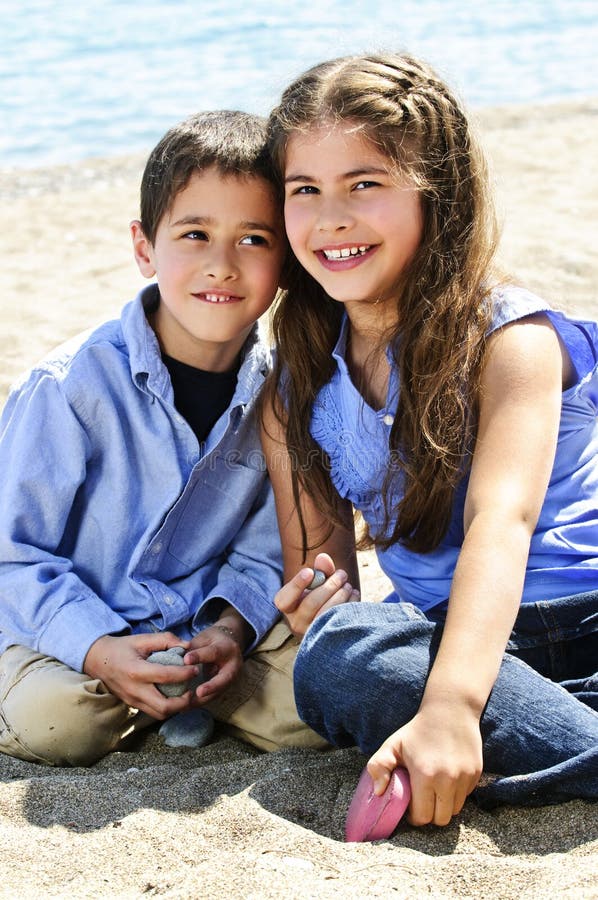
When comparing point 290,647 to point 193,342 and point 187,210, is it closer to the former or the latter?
point 193,342

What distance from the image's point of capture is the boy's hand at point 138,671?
8.67 ft

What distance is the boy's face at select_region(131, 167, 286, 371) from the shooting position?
9.21 feet

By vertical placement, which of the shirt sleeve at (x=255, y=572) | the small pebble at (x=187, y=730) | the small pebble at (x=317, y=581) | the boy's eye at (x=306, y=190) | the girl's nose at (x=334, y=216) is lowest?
the small pebble at (x=187, y=730)

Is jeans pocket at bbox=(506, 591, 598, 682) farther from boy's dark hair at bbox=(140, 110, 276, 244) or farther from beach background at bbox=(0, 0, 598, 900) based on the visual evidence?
boy's dark hair at bbox=(140, 110, 276, 244)

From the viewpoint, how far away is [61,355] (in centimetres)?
285

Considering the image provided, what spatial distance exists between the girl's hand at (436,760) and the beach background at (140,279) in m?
0.07

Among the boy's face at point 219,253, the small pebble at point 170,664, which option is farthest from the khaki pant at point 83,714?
the boy's face at point 219,253

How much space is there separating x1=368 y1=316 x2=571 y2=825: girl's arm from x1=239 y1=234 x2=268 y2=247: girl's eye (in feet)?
2.27

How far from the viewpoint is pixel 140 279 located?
6.12 meters

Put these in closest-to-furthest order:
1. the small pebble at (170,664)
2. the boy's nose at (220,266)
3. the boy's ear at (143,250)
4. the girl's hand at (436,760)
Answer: the girl's hand at (436,760) < the small pebble at (170,664) < the boy's nose at (220,266) < the boy's ear at (143,250)

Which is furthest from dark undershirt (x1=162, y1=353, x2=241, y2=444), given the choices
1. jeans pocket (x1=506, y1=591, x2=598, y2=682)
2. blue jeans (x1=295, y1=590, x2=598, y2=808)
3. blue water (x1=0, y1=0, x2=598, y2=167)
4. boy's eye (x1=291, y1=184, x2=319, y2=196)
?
blue water (x1=0, y1=0, x2=598, y2=167)

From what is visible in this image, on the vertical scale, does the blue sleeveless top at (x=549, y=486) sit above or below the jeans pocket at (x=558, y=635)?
above

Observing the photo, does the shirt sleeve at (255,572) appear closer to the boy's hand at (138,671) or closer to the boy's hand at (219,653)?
the boy's hand at (219,653)

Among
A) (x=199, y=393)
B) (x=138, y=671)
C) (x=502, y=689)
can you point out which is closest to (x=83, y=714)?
(x=138, y=671)
